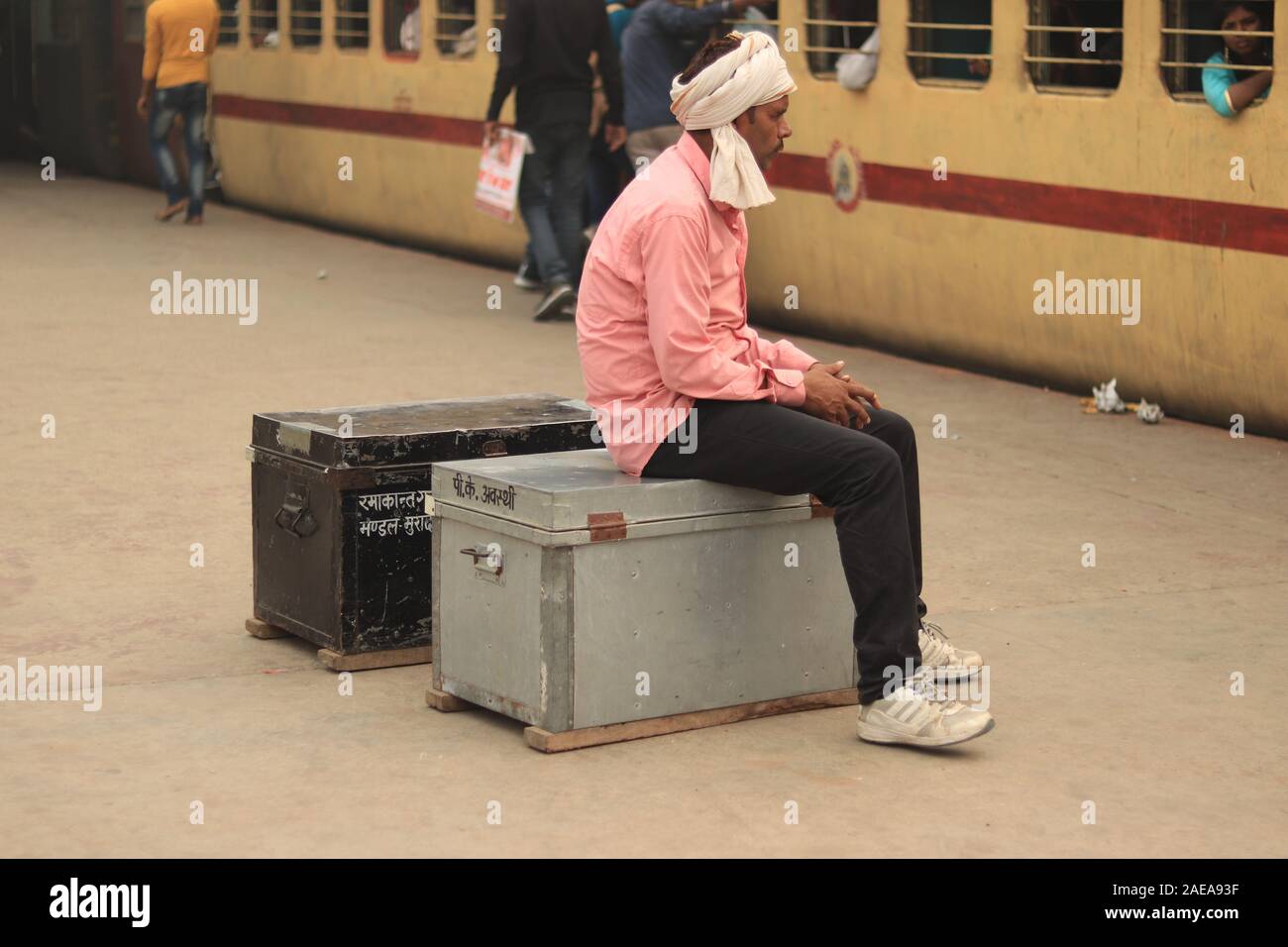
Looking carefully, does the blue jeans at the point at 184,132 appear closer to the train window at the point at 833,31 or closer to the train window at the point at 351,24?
the train window at the point at 351,24

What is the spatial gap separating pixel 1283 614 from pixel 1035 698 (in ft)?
4.14

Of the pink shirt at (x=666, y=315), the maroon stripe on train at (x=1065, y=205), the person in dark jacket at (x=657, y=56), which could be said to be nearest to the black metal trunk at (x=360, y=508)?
the pink shirt at (x=666, y=315)

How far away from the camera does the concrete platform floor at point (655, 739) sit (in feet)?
15.0

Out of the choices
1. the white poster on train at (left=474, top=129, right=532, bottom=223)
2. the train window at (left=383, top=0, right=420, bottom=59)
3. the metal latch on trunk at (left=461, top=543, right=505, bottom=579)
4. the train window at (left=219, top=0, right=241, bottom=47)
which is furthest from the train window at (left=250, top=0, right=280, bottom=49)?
the metal latch on trunk at (left=461, top=543, right=505, bottom=579)

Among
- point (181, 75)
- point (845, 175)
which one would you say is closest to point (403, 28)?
point (181, 75)

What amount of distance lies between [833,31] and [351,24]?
6.58 metres

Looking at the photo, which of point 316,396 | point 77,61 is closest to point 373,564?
point 316,396

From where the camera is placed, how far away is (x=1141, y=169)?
9.48m

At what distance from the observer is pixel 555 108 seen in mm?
12156

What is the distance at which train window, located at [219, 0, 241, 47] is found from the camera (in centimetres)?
1894

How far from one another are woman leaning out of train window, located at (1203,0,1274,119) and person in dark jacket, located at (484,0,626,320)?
13.6 ft

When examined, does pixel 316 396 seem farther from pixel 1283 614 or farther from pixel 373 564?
pixel 1283 614

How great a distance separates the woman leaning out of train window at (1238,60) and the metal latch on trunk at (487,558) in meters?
4.81

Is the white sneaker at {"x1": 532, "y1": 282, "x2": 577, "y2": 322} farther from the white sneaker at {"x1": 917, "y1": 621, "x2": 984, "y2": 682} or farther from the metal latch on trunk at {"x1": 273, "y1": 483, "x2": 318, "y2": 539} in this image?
the white sneaker at {"x1": 917, "y1": 621, "x2": 984, "y2": 682}
